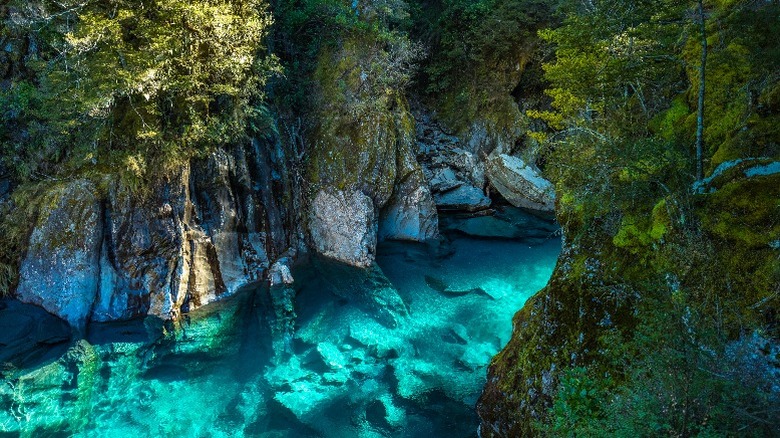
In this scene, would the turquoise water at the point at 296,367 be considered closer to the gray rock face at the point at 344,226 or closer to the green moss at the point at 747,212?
the gray rock face at the point at 344,226

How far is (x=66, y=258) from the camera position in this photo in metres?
11.2

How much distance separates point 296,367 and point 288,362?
0.31 m

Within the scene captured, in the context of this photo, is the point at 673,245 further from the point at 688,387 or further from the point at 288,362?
the point at 288,362

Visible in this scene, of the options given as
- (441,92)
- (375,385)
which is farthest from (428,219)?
(441,92)

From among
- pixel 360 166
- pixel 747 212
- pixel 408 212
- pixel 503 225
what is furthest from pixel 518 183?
pixel 747 212

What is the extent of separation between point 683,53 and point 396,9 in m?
14.1

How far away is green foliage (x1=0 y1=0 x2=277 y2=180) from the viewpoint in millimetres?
10695

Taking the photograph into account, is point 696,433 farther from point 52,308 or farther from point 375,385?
point 52,308

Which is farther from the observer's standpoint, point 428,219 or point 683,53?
point 428,219

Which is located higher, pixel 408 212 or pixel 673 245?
pixel 673 245

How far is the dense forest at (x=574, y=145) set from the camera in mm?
4508

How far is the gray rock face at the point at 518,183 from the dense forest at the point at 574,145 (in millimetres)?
5705

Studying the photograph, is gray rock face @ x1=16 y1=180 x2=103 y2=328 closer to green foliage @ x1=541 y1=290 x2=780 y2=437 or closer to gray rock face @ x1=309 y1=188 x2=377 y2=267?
gray rock face @ x1=309 y1=188 x2=377 y2=267

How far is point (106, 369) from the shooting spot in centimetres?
994
